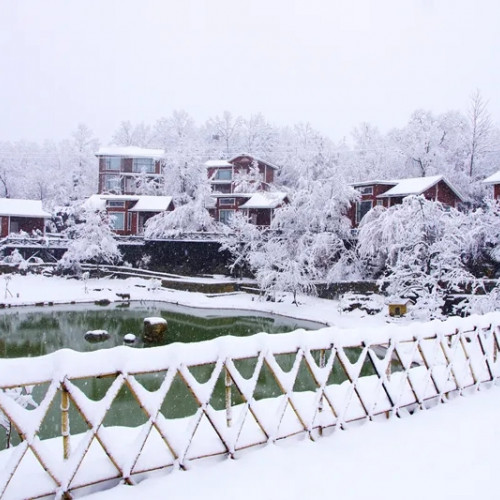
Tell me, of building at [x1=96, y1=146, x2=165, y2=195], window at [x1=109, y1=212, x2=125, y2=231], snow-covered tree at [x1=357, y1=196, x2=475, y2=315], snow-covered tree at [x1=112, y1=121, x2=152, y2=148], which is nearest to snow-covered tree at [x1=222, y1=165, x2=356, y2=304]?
snow-covered tree at [x1=357, y1=196, x2=475, y2=315]

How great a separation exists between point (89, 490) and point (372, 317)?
798 inches

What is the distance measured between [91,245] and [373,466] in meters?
30.1

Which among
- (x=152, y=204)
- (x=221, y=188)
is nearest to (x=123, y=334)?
(x=152, y=204)

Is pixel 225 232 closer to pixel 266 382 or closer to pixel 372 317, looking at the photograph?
pixel 372 317

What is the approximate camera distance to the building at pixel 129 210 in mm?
39312

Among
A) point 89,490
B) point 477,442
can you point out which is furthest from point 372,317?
point 89,490

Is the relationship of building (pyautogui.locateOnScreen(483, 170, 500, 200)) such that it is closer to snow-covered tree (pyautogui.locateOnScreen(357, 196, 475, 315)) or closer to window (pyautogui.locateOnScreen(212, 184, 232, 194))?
snow-covered tree (pyautogui.locateOnScreen(357, 196, 475, 315))

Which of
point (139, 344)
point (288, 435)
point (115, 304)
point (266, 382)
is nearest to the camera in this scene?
point (288, 435)

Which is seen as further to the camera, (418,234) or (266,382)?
(418,234)

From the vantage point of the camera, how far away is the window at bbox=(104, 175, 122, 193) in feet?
149

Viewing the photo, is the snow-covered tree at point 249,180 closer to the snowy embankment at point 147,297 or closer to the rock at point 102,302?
the snowy embankment at point 147,297

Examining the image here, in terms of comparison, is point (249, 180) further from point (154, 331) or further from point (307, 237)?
point (154, 331)

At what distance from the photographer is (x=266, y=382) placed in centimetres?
1383

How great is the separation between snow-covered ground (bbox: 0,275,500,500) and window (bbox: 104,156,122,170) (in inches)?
1694
